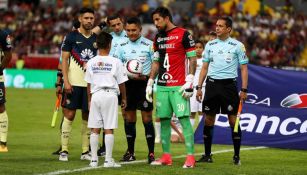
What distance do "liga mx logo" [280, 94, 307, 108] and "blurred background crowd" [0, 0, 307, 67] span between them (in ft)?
63.5

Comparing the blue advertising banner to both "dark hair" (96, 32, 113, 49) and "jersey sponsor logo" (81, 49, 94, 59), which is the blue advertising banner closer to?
"jersey sponsor logo" (81, 49, 94, 59)

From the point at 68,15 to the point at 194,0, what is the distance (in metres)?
6.43

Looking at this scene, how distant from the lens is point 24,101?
92.1 ft

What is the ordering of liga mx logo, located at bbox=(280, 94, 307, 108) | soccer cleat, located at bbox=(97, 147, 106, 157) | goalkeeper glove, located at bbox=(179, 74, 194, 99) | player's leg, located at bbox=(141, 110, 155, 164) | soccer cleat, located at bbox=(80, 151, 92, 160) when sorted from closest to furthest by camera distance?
goalkeeper glove, located at bbox=(179, 74, 194, 99) < player's leg, located at bbox=(141, 110, 155, 164) < soccer cleat, located at bbox=(80, 151, 92, 160) < soccer cleat, located at bbox=(97, 147, 106, 157) < liga mx logo, located at bbox=(280, 94, 307, 108)

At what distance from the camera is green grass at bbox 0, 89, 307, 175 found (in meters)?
12.2

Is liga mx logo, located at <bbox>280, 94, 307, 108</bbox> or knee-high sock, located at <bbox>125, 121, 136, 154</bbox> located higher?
liga mx logo, located at <bbox>280, 94, 307, 108</bbox>

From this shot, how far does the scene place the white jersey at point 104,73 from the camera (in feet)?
40.5

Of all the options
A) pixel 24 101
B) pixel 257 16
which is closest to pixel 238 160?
pixel 24 101

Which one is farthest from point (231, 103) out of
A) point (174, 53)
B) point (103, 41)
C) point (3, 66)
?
point (3, 66)

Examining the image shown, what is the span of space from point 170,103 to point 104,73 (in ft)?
3.83

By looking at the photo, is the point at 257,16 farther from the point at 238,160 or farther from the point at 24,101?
the point at 238,160

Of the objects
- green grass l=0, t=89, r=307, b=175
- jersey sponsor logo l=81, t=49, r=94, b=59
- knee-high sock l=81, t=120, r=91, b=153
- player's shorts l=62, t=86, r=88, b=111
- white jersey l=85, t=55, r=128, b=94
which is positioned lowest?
green grass l=0, t=89, r=307, b=175

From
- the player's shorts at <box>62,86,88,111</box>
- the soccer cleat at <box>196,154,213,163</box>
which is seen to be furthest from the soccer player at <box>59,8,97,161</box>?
the soccer cleat at <box>196,154,213,163</box>

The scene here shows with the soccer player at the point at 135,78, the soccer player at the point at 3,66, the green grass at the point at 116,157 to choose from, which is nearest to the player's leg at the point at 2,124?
the soccer player at the point at 3,66
